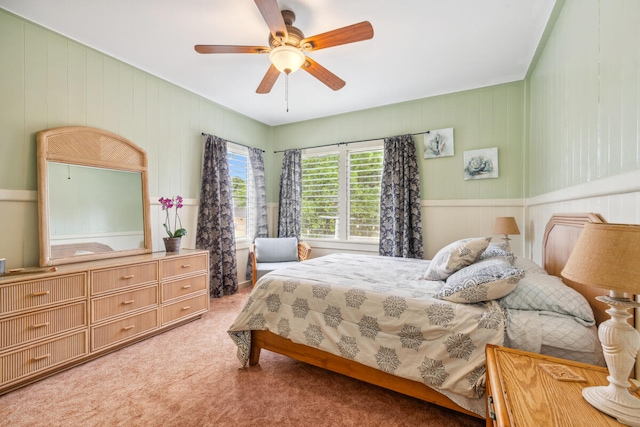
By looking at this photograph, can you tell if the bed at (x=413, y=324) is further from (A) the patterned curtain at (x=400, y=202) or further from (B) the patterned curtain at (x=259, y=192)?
(B) the patterned curtain at (x=259, y=192)

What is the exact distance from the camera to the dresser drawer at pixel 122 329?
2289 millimetres

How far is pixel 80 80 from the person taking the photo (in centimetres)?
262

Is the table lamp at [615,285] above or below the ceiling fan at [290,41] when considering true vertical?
below

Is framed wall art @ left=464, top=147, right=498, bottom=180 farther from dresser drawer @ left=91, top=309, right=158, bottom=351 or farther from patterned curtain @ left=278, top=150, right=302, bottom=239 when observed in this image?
dresser drawer @ left=91, top=309, right=158, bottom=351

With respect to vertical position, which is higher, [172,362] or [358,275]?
[358,275]

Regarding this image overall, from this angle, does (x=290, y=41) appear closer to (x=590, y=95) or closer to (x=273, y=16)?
(x=273, y=16)

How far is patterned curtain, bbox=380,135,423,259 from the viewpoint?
372cm

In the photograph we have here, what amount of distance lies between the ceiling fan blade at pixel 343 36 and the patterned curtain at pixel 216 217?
2231 millimetres

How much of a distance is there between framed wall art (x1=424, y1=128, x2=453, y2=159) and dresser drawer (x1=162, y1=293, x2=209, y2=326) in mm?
3364

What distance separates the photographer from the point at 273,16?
1.82 m

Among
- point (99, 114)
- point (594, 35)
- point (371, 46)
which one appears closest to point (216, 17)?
point (371, 46)

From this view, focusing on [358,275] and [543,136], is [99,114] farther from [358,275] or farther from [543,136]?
[543,136]

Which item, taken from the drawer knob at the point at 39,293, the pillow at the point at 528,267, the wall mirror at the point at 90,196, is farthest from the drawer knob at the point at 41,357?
the pillow at the point at 528,267

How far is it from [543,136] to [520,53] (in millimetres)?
908
